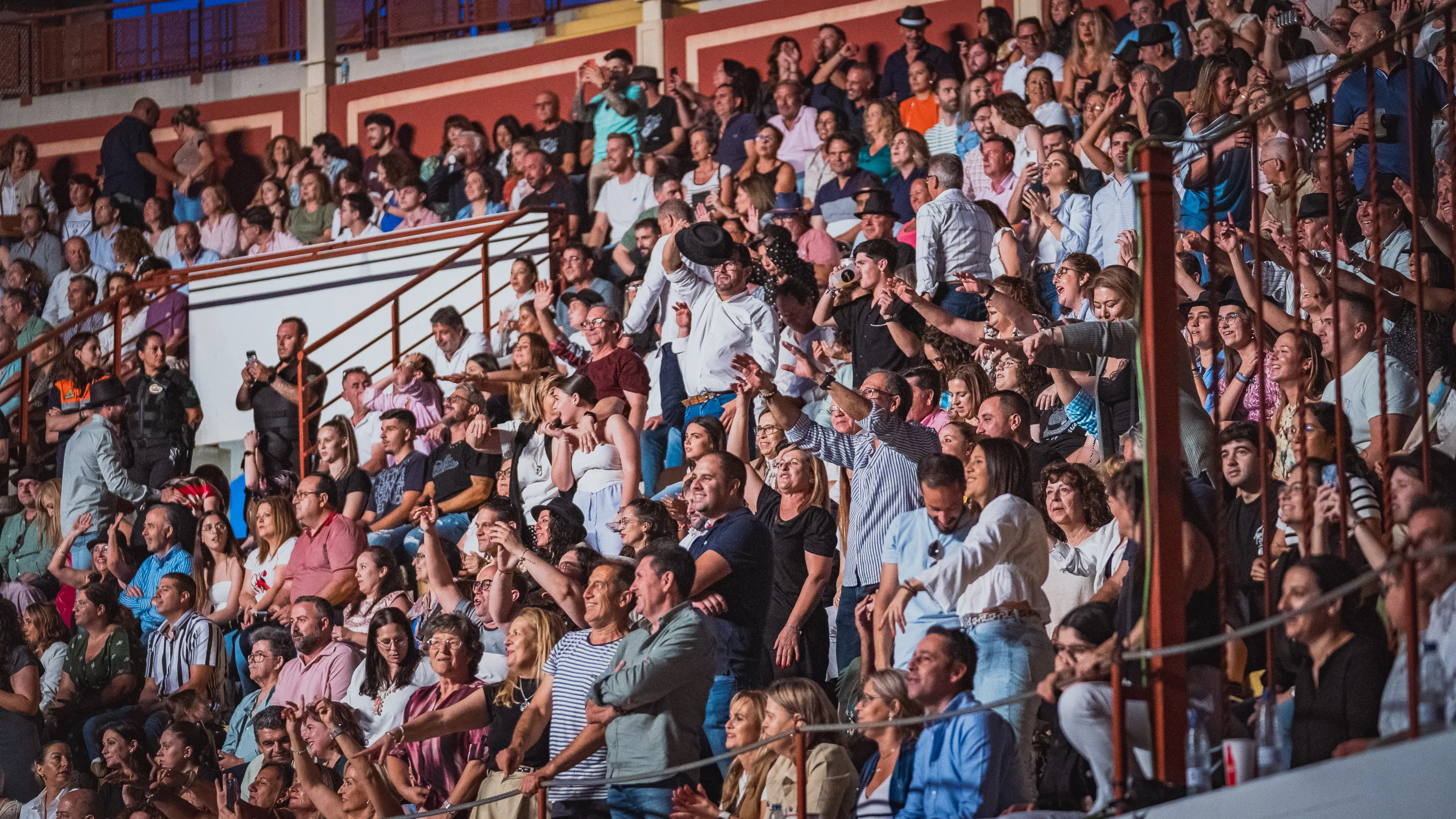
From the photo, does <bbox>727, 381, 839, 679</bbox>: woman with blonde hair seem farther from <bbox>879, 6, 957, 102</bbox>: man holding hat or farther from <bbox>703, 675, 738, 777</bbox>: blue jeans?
<bbox>879, 6, 957, 102</bbox>: man holding hat

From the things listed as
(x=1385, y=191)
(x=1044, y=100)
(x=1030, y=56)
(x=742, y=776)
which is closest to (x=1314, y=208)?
(x=1385, y=191)

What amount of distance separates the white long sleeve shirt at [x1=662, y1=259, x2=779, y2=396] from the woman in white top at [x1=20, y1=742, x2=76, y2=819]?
332cm

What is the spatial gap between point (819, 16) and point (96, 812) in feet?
27.6

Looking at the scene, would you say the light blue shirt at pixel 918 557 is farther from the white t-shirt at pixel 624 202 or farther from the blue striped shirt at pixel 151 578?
the white t-shirt at pixel 624 202

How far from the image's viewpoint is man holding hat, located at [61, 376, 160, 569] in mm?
10570

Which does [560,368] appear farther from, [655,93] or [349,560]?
[655,93]

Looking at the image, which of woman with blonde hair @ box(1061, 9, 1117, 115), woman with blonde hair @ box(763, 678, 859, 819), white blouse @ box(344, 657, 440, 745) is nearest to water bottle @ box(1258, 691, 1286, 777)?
woman with blonde hair @ box(763, 678, 859, 819)

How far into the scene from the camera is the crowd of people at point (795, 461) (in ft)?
15.7

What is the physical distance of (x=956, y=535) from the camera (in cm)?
573

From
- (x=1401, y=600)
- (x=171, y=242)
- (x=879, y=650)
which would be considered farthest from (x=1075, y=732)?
(x=171, y=242)

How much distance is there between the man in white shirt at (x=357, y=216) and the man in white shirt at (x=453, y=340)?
2048mm

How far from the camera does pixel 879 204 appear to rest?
30.6ft

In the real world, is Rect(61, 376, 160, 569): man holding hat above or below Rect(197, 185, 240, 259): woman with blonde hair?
→ below

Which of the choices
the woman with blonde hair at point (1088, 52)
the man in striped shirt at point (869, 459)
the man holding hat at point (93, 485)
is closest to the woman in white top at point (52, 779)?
the man holding hat at point (93, 485)
